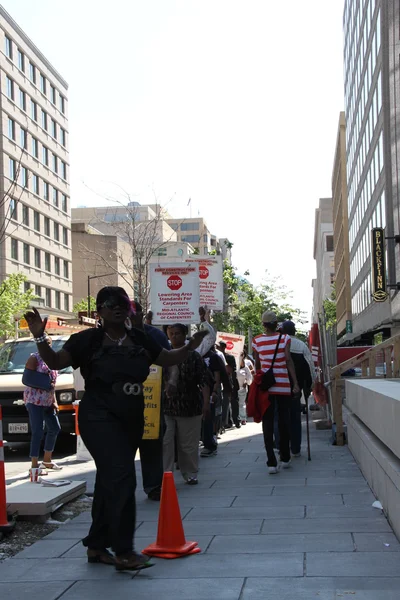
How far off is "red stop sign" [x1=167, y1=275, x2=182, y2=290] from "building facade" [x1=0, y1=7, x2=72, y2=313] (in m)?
41.5

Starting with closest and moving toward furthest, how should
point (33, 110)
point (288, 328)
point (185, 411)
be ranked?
1. point (185, 411)
2. point (288, 328)
3. point (33, 110)

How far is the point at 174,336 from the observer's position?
934 cm

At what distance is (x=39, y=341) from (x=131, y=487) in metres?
1.06

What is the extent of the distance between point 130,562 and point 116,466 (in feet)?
1.95

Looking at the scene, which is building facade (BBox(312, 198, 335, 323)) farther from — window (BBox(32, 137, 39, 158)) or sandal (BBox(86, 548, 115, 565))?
sandal (BBox(86, 548, 115, 565))

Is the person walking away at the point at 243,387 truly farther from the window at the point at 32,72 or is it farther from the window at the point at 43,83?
the window at the point at 43,83

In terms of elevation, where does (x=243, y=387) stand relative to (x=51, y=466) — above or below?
above

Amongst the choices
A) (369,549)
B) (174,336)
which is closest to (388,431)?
(369,549)

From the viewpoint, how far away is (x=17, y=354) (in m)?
15.4

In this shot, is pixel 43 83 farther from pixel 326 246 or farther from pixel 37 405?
pixel 326 246

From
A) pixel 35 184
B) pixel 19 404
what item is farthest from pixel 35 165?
pixel 19 404

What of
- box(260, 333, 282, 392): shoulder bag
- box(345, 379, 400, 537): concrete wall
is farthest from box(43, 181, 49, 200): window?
box(345, 379, 400, 537): concrete wall

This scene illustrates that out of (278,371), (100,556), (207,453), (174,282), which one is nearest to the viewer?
(100,556)

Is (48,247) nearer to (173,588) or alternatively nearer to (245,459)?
(245,459)
